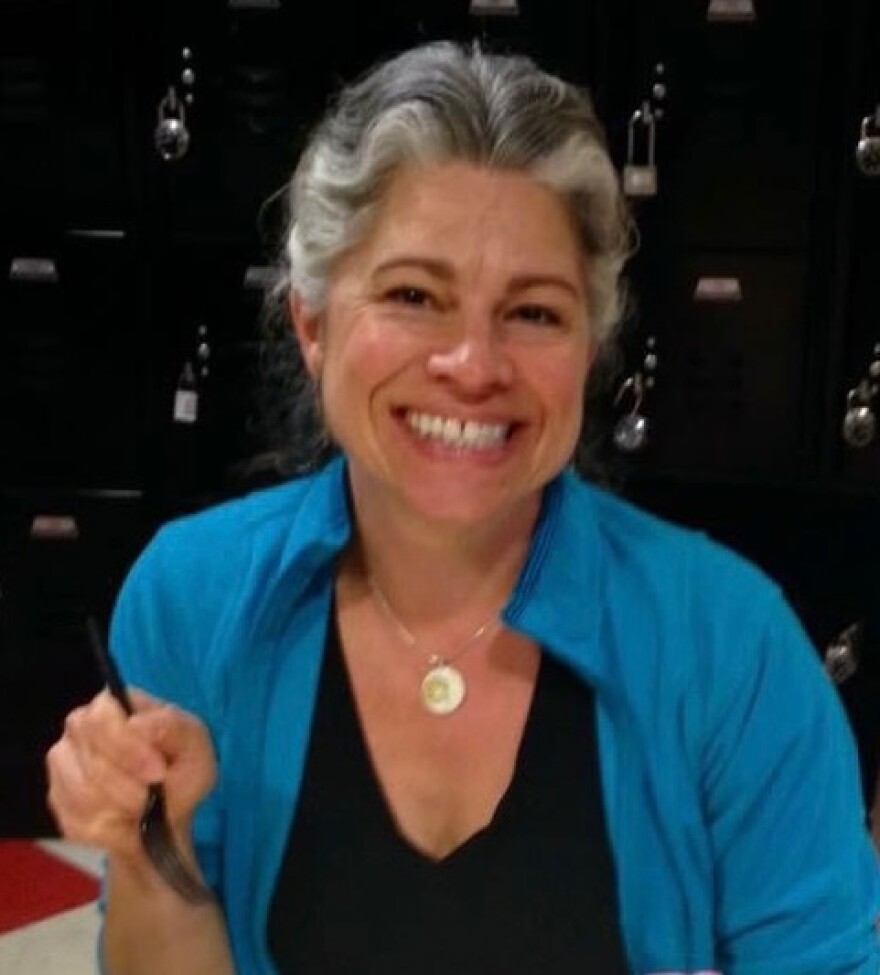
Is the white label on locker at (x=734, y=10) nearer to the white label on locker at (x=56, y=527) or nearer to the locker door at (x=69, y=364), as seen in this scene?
the locker door at (x=69, y=364)

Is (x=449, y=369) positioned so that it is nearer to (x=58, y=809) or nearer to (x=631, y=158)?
(x=58, y=809)

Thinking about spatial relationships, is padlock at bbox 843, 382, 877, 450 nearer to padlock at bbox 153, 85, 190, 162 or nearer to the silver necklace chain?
padlock at bbox 153, 85, 190, 162

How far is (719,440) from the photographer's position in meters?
2.31

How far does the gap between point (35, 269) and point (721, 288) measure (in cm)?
97

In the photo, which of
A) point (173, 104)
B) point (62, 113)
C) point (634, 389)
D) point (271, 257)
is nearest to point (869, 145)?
point (634, 389)

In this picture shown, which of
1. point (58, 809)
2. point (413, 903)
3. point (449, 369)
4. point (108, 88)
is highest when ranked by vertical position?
point (108, 88)

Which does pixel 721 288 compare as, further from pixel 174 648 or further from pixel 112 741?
pixel 112 741

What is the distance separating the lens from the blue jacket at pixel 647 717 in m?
1.01

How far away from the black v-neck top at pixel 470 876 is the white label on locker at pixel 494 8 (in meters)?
1.32

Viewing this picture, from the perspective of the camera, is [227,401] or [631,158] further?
[227,401]

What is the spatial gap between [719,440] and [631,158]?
0.42 m

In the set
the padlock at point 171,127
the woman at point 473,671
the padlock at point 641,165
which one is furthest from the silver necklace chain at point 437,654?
the padlock at point 171,127

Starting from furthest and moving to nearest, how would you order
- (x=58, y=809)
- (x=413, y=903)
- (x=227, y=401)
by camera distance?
(x=227, y=401), (x=413, y=903), (x=58, y=809)

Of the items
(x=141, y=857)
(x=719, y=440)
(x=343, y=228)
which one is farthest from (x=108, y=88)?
(x=141, y=857)
